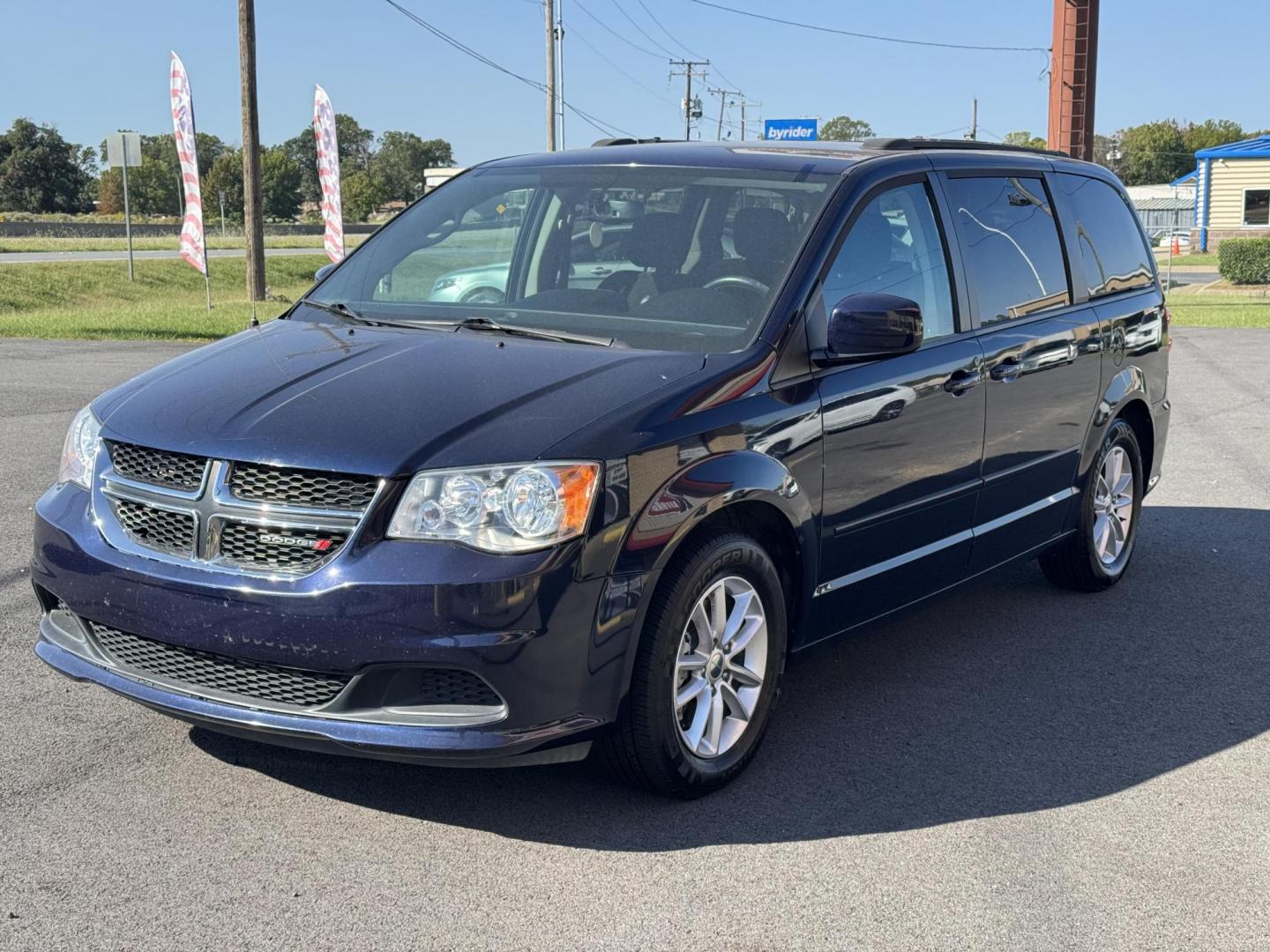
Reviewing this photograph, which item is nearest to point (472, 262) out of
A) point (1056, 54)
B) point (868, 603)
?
point (868, 603)

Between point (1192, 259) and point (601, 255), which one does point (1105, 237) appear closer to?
point (601, 255)

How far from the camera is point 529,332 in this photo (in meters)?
4.48

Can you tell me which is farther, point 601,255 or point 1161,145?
point 1161,145

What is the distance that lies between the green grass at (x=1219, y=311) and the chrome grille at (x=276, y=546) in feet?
68.2

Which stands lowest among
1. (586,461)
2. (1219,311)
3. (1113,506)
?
(1113,506)

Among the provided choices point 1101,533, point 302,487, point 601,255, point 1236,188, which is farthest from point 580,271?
point 1236,188

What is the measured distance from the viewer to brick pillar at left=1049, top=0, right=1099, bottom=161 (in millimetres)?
23938

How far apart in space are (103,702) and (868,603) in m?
2.53

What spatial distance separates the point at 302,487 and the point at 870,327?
5.76ft

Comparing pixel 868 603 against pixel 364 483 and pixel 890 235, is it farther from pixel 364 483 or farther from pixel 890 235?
pixel 364 483

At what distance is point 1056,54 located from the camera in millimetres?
24500

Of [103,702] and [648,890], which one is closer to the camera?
[648,890]

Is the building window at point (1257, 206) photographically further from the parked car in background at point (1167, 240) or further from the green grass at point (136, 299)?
the green grass at point (136, 299)

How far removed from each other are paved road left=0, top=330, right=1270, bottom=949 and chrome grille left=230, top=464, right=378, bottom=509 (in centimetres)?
90
